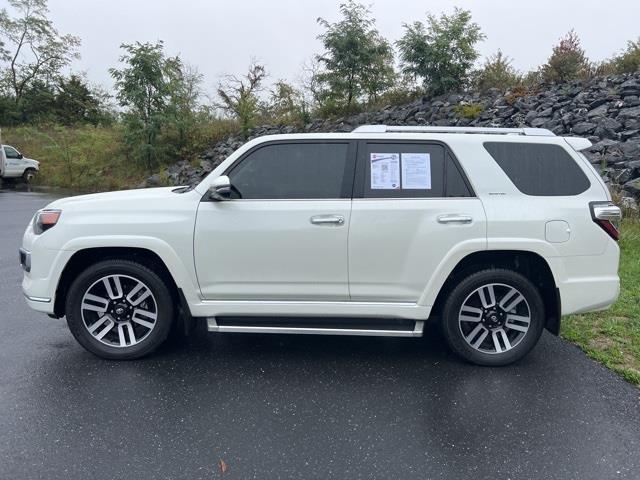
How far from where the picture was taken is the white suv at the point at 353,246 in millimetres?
3906

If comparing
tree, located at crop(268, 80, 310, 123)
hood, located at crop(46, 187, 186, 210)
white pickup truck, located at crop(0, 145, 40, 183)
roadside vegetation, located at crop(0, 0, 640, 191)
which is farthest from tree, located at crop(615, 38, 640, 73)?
white pickup truck, located at crop(0, 145, 40, 183)

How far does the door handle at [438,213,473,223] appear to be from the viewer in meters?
3.88

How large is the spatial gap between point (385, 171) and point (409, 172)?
7.5 inches

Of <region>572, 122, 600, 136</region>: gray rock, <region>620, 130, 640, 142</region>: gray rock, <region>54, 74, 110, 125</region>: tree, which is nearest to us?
<region>620, 130, 640, 142</region>: gray rock

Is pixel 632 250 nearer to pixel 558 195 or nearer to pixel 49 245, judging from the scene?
pixel 558 195

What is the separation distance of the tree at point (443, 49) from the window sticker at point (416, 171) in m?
Result: 15.4

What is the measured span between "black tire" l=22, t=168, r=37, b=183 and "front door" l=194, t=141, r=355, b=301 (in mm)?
24583

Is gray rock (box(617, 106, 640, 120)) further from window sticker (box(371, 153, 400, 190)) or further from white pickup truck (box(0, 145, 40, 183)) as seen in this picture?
white pickup truck (box(0, 145, 40, 183))

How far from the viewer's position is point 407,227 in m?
3.89

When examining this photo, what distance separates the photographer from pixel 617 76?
1560 centimetres

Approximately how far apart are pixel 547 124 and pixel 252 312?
12942 mm

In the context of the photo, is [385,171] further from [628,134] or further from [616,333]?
[628,134]

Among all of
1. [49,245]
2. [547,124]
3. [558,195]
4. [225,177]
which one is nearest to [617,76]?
[547,124]

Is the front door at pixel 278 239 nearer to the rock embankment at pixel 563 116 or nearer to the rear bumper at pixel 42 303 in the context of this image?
the rear bumper at pixel 42 303
